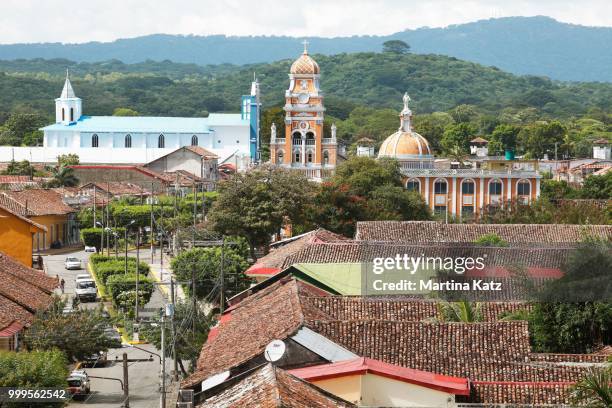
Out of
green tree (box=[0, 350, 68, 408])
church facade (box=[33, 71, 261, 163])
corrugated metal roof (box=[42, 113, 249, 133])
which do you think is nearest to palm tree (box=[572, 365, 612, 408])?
green tree (box=[0, 350, 68, 408])

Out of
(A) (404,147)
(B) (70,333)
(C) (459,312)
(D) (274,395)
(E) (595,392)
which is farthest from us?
(A) (404,147)

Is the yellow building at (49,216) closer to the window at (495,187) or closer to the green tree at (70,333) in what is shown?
the window at (495,187)

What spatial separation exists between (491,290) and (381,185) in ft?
133

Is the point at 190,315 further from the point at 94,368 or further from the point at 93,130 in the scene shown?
the point at 93,130

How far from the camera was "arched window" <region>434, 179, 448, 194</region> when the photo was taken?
91062 mm

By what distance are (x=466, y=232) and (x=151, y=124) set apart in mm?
91213

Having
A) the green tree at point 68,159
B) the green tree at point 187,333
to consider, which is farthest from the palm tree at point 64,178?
the green tree at point 187,333

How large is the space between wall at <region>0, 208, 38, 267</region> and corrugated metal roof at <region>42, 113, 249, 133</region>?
85700mm

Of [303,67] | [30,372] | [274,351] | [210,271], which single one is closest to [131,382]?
[30,372]

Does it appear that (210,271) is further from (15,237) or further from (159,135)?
(159,135)

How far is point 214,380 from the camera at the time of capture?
21875 millimetres

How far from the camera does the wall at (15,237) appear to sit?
47.7 metres

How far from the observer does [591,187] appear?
90375 mm

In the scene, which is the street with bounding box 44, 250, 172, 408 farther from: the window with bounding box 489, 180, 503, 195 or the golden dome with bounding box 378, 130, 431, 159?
the window with bounding box 489, 180, 503, 195
